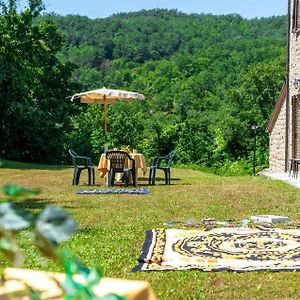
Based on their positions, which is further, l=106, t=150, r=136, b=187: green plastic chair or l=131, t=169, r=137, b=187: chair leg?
l=131, t=169, r=137, b=187: chair leg

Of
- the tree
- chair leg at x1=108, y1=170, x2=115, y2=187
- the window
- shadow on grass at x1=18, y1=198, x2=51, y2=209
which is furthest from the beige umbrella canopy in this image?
the tree

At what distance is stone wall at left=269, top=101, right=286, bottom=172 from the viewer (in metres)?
16.6

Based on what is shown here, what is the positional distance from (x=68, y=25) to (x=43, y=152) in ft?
98.1

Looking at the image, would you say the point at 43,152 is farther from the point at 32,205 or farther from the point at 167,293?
the point at 167,293

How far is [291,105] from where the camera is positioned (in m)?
15.7

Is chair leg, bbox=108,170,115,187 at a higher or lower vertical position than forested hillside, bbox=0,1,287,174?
lower

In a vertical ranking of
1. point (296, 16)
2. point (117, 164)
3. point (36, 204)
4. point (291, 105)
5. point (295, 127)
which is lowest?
point (36, 204)

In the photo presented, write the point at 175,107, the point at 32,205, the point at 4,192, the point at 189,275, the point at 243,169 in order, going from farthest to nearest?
the point at 175,107
the point at 243,169
the point at 32,205
the point at 189,275
the point at 4,192

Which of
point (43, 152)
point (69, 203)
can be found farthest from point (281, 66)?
point (69, 203)

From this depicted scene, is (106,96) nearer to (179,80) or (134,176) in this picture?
(134,176)

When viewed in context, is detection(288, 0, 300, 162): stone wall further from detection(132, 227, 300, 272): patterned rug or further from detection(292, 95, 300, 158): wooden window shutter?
detection(132, 227, 300, 272): patterned rug

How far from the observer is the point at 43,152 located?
85.1ft

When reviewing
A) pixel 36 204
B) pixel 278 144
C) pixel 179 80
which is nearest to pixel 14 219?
pixel 36 204

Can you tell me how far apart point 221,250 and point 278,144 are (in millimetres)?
12163
